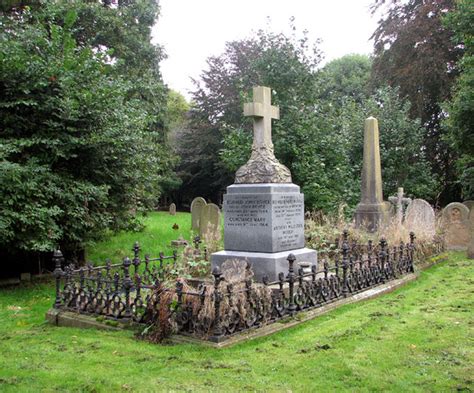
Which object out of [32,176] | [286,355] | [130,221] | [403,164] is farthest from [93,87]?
[403,164]

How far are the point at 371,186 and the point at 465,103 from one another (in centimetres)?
585

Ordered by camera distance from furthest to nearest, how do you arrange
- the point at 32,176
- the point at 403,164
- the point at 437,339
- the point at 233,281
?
the point at 403,164, the point at 32,176, the point at 233,281, the point at 437,339

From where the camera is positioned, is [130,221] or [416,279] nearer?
[416,279]

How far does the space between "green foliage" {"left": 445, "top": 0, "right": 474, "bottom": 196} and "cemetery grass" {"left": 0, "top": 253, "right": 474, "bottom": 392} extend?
42.7ft

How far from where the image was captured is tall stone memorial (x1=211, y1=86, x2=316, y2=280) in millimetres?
8523

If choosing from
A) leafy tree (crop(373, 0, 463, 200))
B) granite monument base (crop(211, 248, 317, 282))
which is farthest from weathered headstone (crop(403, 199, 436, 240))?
leafy tree (crop(373, 0, 463, 200))

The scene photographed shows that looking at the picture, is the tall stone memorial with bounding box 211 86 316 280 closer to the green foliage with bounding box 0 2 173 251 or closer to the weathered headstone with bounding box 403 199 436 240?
the green foliage with bounding box 0 2 173 251

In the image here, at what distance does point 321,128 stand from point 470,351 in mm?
14192

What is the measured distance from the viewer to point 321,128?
1892 centimetres

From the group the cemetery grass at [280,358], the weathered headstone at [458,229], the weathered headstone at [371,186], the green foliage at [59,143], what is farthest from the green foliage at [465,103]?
the cemetery grass at [280,358]

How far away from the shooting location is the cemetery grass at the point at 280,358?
464cm

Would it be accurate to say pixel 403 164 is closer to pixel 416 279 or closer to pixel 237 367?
pixel 416 279

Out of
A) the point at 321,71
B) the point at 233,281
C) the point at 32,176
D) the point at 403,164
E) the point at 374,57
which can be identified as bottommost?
the point at 233,281

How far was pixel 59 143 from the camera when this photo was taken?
10570mm
